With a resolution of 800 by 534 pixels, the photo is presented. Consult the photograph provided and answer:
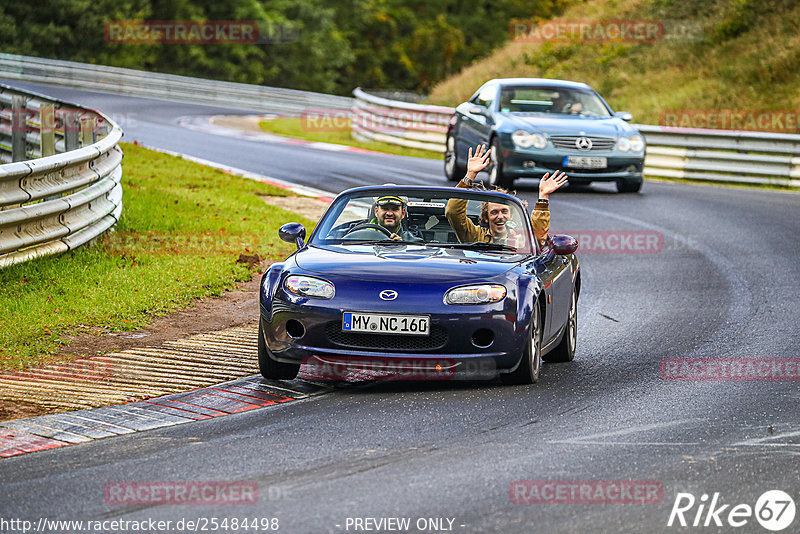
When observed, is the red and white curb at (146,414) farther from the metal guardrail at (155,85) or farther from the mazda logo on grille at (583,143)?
the metal guardrail at (155,85)

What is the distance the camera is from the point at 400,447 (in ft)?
20.8

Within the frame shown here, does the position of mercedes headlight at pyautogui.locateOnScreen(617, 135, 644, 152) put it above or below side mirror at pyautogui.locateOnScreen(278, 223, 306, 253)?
below

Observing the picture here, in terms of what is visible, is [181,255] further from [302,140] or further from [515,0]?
→ [515,0]

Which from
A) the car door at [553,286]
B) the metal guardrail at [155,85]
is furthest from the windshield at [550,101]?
the metal guardrail at [155,85]

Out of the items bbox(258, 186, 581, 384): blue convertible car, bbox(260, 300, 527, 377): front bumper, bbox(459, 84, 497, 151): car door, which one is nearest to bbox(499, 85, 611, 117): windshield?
bbox(459, 84, 497, 151): car door

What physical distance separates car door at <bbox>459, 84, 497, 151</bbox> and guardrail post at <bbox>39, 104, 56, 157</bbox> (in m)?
6.54

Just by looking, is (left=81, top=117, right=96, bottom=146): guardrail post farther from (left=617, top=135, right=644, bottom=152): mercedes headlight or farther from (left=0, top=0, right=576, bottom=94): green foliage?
(left=0, top=0, right=576, bottom=94): green foliage

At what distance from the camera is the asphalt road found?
527 centimetres

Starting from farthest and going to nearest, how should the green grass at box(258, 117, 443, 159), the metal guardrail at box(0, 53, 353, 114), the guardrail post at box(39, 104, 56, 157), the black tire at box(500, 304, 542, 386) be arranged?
the metal guardrail at box(0, 53, 353, 114), the green grass at box(258, 117, 443, 159), the guardrail post at box(39, 104, 56, 157), the black tire at box(500, 304, 542, 386)

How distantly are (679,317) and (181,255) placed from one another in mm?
4953

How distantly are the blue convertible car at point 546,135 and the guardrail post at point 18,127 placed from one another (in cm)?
650

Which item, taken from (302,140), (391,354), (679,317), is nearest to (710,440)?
(391,354)

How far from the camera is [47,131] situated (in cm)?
1537

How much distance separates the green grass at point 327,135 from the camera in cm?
2839
